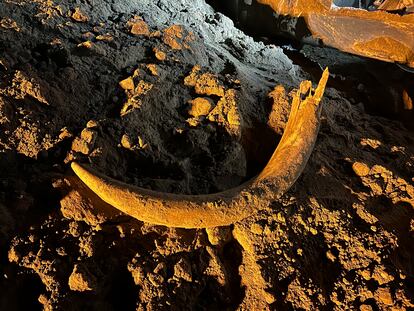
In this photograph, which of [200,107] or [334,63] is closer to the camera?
[200,107]

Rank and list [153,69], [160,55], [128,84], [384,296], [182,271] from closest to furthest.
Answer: [182,271], [384,296], [128,84], [153,69], [160,55]

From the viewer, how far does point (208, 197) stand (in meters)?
1.35

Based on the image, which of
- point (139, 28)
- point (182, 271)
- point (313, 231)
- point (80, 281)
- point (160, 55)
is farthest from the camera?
point (139, 28)

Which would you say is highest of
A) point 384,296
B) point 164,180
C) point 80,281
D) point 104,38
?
point 104,38

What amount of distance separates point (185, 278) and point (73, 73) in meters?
1.08

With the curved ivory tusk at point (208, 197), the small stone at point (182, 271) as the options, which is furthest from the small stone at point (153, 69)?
the small stone at point (182, 271)

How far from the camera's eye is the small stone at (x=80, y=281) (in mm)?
1171

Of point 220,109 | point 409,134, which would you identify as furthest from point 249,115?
point 409,134

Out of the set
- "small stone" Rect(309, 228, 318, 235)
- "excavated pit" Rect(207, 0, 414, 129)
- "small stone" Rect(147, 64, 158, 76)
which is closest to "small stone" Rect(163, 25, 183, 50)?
"small stone" Rect(147, 64, 158, 76)

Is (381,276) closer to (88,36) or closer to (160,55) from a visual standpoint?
(160,55)

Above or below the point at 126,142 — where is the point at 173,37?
above

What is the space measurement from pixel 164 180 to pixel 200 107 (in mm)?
472

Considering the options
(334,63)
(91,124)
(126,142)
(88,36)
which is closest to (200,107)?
(126,142)

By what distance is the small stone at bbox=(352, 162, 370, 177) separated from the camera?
1.79m
